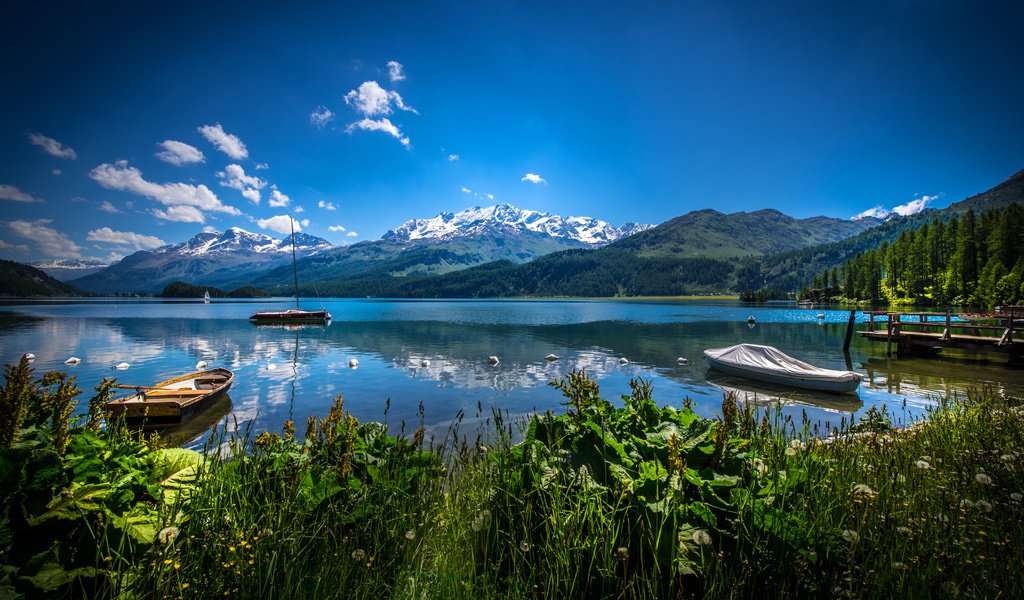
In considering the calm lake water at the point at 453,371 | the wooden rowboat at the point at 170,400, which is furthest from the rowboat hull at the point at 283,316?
the wooden rowboat at the point at 170,400

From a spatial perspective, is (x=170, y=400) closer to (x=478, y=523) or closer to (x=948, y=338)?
(x=478, y=523)

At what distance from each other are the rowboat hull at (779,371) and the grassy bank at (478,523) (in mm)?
20513

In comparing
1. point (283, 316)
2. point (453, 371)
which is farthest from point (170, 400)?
point (283, 316)

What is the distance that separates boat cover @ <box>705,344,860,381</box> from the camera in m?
22.1

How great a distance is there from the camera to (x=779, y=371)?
23.6m

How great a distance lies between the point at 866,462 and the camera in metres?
5.66

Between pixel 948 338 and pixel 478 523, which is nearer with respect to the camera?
pixel 478 523

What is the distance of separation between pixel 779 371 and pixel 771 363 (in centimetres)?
144

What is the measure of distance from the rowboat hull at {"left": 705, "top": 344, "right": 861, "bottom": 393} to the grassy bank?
20.5 metres

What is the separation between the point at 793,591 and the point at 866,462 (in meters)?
3.94

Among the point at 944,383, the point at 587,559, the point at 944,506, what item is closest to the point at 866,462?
the point at 944,506

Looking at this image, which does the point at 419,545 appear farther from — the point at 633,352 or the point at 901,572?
the point at 633,352

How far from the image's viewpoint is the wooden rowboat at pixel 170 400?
14859mm

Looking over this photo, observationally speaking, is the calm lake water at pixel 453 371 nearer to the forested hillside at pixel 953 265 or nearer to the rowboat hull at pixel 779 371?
the rowboat hull at pixel 779 371
